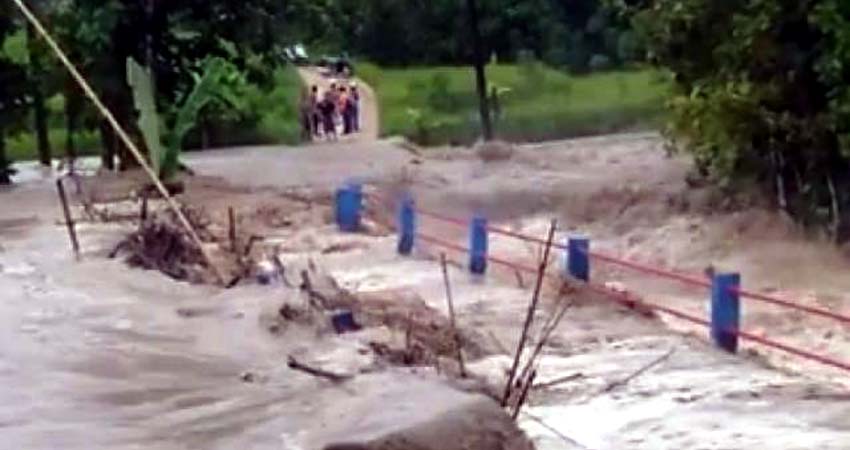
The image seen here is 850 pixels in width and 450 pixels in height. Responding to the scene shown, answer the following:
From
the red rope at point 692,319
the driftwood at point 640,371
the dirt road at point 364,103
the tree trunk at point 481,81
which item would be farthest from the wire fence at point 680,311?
the dirt road at point 364,103

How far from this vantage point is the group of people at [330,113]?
151 ft

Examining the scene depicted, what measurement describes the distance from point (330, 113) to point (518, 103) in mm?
6786

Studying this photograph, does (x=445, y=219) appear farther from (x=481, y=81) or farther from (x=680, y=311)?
(x=481, y=81)

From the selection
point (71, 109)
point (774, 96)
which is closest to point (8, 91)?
point (71, 109)

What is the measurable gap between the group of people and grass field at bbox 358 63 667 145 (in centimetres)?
156

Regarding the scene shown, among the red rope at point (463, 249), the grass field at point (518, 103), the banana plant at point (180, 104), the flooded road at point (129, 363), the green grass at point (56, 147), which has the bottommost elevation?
the green grass at point (56, 147)

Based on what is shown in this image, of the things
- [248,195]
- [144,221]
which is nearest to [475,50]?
[248,195]

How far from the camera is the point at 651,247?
2694 cm

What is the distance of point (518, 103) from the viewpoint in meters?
51.5

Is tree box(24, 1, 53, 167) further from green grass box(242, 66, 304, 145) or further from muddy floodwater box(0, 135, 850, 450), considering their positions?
green grass box(242, 66, 304, 145)

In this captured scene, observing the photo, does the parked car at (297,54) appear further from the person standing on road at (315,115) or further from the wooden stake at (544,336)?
the wooden stake at (544,336)

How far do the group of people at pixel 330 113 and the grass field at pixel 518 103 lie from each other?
1.56m

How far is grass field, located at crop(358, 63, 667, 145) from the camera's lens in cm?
4838

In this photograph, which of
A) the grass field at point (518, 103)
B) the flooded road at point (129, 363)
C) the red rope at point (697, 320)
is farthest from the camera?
the grass field at point (518, 103)
